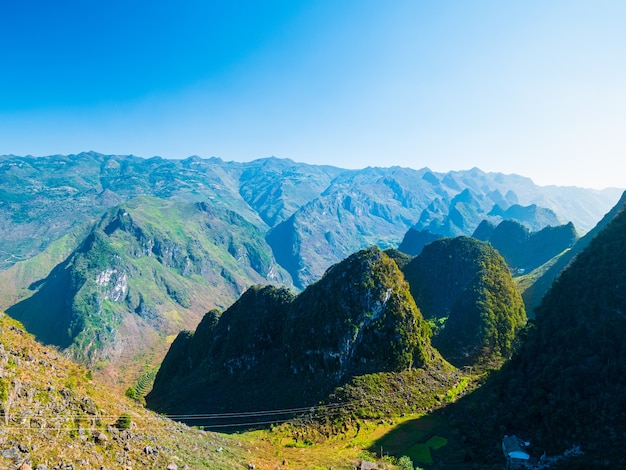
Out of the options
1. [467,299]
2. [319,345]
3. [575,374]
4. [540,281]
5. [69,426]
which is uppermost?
[69,426]

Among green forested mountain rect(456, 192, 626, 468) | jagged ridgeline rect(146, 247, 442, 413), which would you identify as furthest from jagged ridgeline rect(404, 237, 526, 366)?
green forested mountain rect(456, 192, 626, 468)

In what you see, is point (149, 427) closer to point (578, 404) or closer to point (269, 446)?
point (269, 446)

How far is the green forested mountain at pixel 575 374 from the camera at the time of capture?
3872 cm

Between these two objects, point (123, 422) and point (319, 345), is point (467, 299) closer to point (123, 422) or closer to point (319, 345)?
point (319, 345)

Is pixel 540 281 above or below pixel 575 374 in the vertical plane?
below

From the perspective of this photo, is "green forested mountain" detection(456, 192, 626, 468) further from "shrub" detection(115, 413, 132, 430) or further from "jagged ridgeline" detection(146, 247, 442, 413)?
"shrub" detection(115, 413, 132, 430)

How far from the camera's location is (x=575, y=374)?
43406mm

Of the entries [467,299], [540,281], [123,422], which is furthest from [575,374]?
[540,281]

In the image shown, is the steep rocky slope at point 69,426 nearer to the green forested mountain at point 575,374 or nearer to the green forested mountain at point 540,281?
the green forested mountain at point 575,374

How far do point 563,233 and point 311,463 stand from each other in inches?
7918

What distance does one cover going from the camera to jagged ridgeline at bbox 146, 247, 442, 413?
67.1m

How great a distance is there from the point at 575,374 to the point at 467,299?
2182 inches

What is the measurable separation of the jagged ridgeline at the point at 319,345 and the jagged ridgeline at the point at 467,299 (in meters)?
18.5

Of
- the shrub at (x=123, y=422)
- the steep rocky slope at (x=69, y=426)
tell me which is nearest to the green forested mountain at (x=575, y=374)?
the steep rocky slope at (x=69, y=426)
